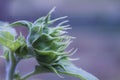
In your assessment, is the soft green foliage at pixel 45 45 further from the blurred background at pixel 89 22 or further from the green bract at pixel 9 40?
the blurred background at pixel 89 22

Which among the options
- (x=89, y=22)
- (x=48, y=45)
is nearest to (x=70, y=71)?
(x=48, y=45)

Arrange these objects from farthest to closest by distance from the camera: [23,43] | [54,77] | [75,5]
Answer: [75,5] < [54,77] < [23,43]

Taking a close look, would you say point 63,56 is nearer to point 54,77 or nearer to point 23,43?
point 23,43

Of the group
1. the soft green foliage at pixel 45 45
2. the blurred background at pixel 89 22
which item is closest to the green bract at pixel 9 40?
the soft green foliage at pixel 45 45

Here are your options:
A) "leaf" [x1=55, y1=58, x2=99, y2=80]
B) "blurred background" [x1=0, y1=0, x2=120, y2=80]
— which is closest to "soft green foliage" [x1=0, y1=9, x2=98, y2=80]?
"leaf" [x1=55, y1=58, x2=99, y2=80]

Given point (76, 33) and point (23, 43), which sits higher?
point (76, 33)

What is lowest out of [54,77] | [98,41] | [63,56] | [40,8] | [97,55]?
[63,56]

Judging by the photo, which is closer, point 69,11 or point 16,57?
point 16,57

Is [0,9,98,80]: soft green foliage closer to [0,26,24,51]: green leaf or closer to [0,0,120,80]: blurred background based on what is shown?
[0,26,24,51]: green leaf

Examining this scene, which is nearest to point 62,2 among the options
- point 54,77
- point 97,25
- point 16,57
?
point 97,25
